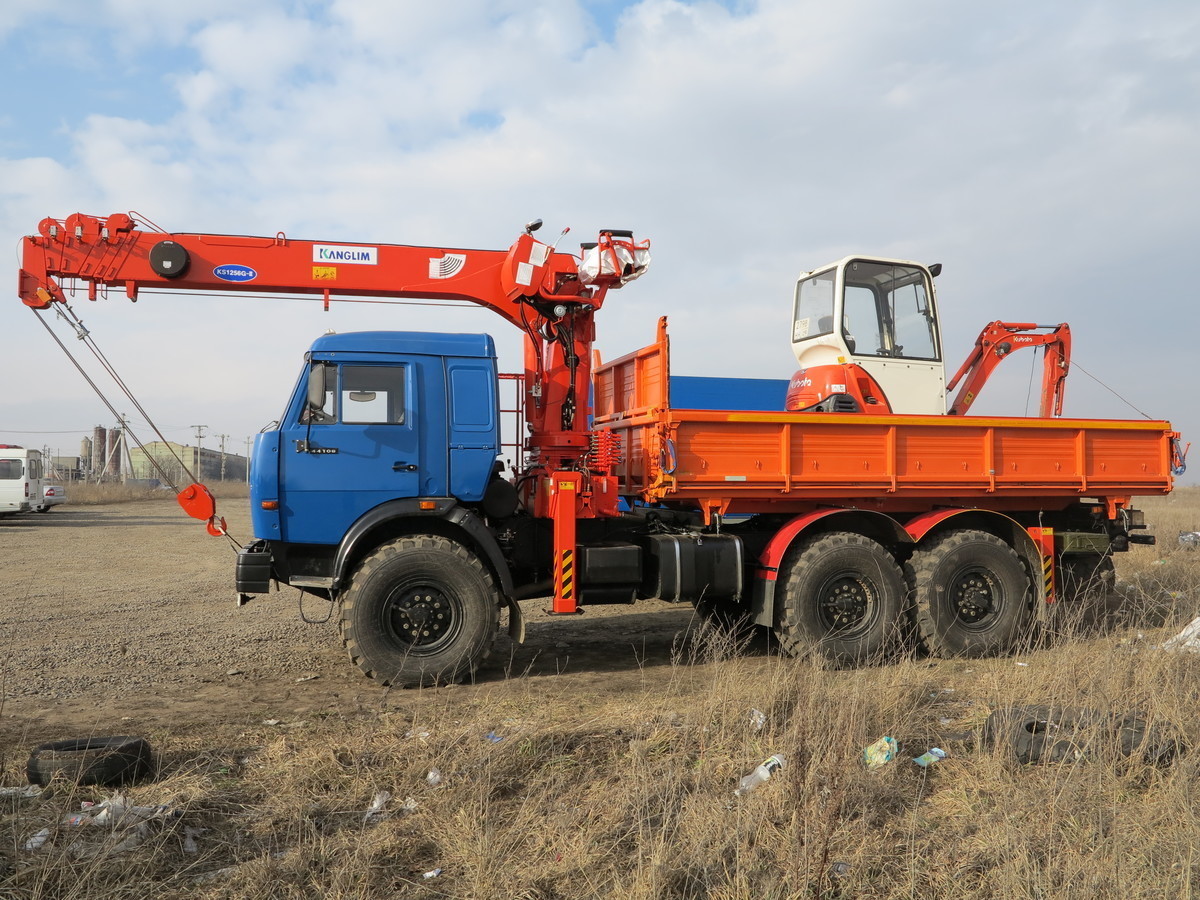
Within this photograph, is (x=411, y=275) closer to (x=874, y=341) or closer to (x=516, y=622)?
(x=516, y=622)

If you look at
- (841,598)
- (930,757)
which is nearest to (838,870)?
(930,757)

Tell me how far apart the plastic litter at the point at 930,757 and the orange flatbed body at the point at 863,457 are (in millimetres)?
2935

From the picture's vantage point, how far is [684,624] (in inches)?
386

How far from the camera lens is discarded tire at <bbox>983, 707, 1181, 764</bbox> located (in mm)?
4285

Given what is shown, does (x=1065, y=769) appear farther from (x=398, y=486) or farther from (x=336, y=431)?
(x=336, y=431)

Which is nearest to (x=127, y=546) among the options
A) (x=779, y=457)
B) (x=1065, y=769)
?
(x=779, y=457)

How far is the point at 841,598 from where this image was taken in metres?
7.40

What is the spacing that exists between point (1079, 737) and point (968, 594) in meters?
3.44

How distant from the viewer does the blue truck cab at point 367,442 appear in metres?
6.75

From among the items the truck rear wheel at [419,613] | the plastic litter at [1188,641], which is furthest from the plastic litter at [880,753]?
the truck rear wheel at [419,613]

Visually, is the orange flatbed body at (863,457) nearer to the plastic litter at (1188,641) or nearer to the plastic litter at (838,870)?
the plastic litter at (1188,641)

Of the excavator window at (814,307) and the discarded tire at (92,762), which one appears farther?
the excavator window at (814,307)

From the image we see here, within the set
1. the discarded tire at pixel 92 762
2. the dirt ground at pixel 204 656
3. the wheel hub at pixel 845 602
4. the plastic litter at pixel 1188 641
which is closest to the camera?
the discarded tire at pixel 92 762

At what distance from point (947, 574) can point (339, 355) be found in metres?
5.51
